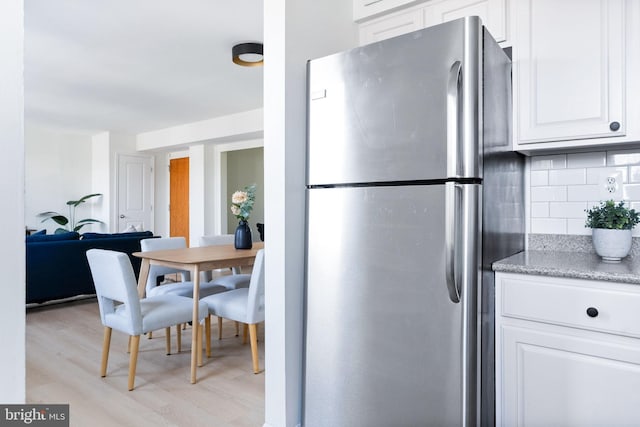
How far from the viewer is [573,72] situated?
67.1 inches

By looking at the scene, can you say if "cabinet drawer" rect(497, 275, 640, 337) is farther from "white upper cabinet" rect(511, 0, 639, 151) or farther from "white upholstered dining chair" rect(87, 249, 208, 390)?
"white upholstered dining chair" rect(87, 249, 208, 390)

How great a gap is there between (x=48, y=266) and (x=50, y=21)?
7.66 ft

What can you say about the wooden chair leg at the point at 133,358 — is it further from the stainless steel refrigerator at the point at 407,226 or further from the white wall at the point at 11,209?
the white wall at the point at 11,209

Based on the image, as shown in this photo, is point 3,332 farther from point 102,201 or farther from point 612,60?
point 102,201

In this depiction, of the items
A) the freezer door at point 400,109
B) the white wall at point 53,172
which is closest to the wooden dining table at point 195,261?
the freezer door at point 400,109

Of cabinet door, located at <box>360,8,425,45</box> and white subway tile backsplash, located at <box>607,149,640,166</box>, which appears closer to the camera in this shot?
white subway tile backsplash, located at <box>607,149,640,166</box>

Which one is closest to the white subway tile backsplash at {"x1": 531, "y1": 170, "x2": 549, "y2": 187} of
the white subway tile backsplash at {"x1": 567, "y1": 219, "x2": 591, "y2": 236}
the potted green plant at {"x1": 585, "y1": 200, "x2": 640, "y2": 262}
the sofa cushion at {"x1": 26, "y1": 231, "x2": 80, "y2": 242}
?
the white subway tile backsplash at {"x1": 567, "y1": 219, "x2": 591, "y2": 236}

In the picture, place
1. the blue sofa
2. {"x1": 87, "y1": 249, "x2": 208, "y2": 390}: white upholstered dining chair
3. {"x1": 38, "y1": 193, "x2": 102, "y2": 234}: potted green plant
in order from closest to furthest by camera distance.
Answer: {"x1": 87, "y1": 249, "x2": 208, "y2": 390}: white upholstered dining chair
the blue sofa
{"x1": 38, "y1": 193, "x2": 102, "y2": 234}: potted green plant

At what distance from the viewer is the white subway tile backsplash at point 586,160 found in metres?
1.93

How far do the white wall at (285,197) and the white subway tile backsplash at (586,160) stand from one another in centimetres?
131

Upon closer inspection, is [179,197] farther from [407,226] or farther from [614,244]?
[614,244]

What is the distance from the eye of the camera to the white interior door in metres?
7.68

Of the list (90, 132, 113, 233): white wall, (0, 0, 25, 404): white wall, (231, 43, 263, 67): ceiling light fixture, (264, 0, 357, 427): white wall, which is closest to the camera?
(0, 0, 25, 404): white wall

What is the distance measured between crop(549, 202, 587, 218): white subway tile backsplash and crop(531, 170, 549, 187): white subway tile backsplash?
12 cm
